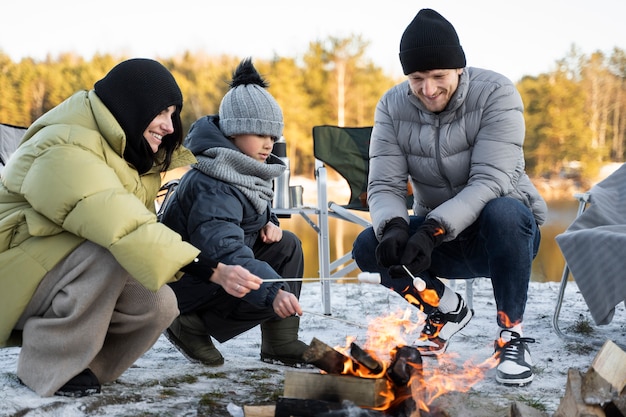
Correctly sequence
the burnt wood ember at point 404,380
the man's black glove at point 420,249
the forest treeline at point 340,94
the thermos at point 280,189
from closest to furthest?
the burnt wood ember at point 404,380 → the man's black glove at point 420,249 → the thermos at point 280,189 → the forest treeline at point 340,94

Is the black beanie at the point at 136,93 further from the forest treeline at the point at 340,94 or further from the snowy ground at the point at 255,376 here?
the forest treeline at the point at 340,94

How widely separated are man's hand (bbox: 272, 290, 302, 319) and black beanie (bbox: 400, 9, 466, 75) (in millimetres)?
922

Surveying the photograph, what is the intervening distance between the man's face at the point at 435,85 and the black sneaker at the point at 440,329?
2.49 ft

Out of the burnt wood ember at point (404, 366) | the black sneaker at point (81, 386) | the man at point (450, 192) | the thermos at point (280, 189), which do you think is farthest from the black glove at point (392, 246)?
the thermos at point (280, 189)

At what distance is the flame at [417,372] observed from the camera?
1714 millimetres

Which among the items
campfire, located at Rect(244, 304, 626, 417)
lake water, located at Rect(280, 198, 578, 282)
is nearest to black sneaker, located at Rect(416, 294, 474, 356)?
campfire, located at Rect(244, 304, 626, 417)

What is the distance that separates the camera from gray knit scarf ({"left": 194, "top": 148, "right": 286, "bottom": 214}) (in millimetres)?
2217

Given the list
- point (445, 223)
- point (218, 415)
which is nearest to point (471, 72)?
point (445, 223)

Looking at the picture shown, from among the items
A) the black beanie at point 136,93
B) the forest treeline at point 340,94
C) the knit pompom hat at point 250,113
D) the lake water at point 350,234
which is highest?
the black beanie at point 136,93

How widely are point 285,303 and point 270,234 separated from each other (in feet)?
1.55

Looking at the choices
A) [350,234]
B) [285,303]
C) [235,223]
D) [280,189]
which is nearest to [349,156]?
[280,189]

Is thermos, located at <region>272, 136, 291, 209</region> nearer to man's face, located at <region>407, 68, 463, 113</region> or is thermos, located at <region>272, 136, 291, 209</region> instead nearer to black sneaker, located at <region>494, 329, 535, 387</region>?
man's face, located at <region>407, 68, 463, 113</region>

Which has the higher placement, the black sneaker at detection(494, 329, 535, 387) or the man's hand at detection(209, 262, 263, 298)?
the man's hand at detection(209, 262, 263, 298)

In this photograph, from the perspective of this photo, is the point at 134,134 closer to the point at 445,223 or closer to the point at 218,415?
the point at 218,415
